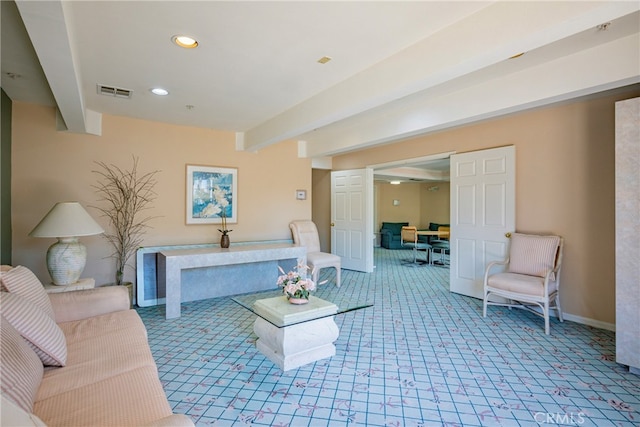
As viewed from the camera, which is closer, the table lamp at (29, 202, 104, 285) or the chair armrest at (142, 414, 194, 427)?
the chair armrest at (142, 414, 194, 427)

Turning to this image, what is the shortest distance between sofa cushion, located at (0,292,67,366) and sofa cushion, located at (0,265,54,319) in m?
0.14

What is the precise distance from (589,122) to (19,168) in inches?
245

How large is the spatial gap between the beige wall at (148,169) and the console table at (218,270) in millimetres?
488

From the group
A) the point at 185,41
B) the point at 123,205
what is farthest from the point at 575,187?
the point at 123,205

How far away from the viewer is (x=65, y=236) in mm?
2961

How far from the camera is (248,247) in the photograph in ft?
14.9

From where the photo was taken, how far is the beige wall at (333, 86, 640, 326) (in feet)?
10.7

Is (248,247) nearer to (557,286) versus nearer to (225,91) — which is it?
(225,91)

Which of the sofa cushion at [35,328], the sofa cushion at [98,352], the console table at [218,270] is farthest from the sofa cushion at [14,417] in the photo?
the console table at [218,270]

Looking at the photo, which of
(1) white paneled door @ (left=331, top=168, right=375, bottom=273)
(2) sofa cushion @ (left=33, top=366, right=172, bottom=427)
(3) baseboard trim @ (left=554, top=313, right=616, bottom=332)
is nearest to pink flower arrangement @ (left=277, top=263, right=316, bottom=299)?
(2) sofa cushion @ (left=33, top=366, right=172, bottom=427)

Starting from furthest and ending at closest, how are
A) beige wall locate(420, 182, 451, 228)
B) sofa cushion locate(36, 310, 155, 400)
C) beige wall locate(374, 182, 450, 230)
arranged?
beige wall locate(374, 182, 450, 230)
beige wall locate(420, 182, 451, 228)
sofa cushion locate(36, 310, 155, 400)

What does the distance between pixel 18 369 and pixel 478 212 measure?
4594 millimetres

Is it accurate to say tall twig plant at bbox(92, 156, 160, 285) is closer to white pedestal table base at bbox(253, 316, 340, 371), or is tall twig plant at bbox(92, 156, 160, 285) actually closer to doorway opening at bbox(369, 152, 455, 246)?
white pedestal table base at bbox(253, 316, 340, 371)

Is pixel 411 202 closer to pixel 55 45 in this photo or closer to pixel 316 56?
pixel 316 56
